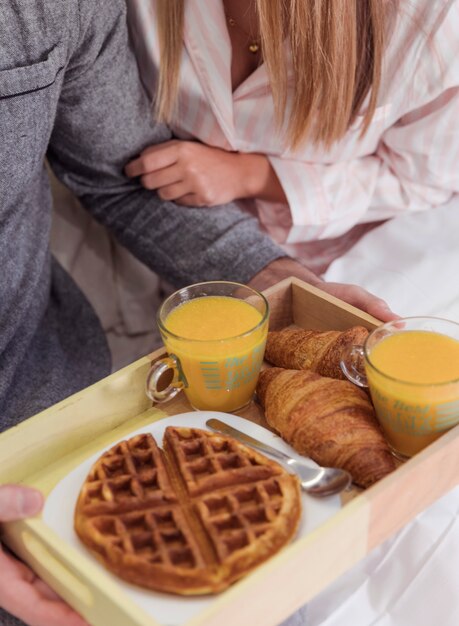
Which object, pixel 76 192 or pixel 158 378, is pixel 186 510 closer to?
pixel 158 378

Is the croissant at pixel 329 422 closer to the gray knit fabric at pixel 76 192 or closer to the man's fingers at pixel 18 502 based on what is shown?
the man's fingers at pixel 18 502

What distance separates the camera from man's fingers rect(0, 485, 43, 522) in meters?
0.70

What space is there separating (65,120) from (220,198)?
10.3 inches

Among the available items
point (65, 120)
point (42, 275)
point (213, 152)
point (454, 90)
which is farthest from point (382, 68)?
point (42, 275)

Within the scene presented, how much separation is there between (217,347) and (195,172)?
488 mm

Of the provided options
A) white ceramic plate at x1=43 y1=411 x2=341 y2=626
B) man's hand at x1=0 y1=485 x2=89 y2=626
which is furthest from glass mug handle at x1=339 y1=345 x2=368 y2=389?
man's hand at x1=0 y1=485 x2=89 y2=626

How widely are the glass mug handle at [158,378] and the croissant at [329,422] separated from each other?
10 centimetres

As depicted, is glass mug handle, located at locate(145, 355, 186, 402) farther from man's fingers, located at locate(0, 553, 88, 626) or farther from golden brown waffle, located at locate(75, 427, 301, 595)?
man's fingers, located at locate(0, 553, 88, 626)

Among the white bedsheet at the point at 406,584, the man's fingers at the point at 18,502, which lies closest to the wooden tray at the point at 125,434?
the man's fingers at the point at 18,502

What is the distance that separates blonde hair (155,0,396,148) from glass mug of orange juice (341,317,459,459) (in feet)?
1.38

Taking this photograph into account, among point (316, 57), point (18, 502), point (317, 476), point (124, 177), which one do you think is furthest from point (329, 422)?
point (124, 177)

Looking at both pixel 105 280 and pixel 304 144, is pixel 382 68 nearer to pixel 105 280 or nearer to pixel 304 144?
pixel 304 144

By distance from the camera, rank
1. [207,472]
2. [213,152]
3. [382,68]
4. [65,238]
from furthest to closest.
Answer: [65,238]
[213,152]
[382,68]
[207,472]

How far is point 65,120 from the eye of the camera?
45.6 inches
